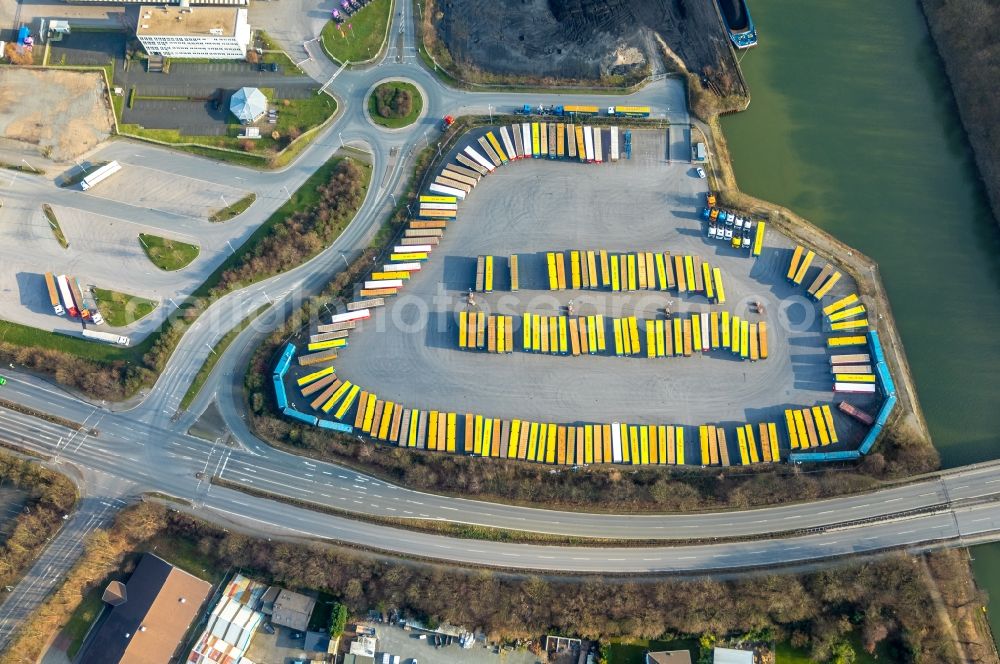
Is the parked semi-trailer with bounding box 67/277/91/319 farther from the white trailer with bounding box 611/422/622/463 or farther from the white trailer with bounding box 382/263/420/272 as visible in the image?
the white trailer with bounding box 611/422/622/463

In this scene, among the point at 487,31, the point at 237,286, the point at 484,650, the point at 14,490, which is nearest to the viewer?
the point at 484,650

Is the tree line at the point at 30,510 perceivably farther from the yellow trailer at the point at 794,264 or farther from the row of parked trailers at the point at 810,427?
the yellow trailer at the point at 794,264

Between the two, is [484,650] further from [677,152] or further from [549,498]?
[677,152]

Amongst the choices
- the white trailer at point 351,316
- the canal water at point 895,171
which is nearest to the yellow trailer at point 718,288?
the canal water at point 895,171

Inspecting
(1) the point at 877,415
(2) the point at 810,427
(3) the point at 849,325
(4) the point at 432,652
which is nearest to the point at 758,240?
(3) the point at 849,325

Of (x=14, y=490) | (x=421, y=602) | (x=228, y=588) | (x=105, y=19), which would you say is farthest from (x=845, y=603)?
(x=105, y=19)
